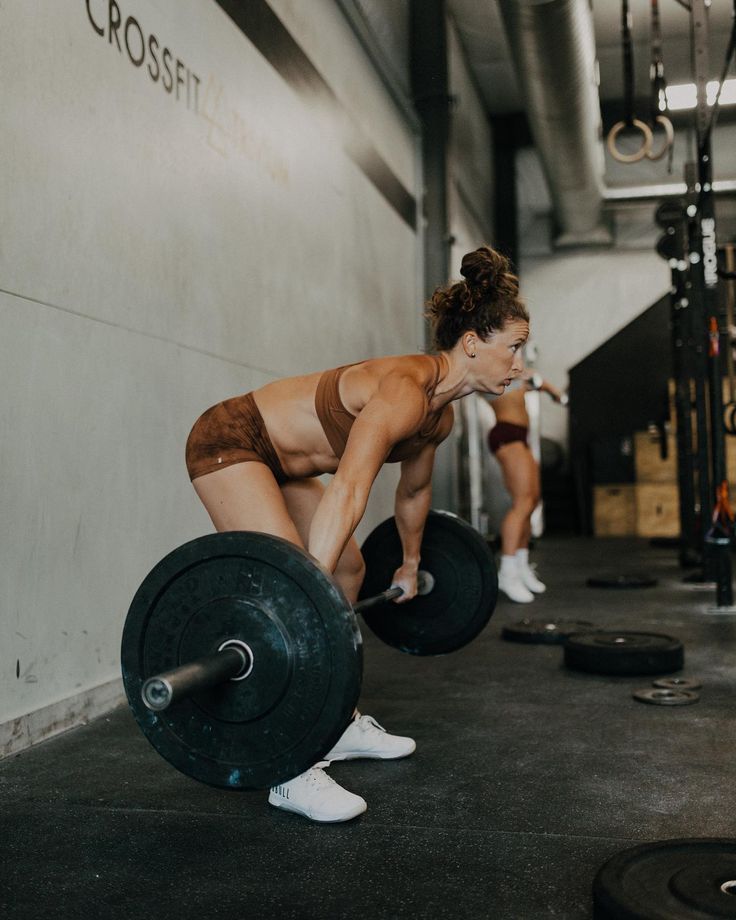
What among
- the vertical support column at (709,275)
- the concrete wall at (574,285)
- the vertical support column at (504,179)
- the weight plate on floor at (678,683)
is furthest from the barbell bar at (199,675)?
the concrete wall at (574,285)

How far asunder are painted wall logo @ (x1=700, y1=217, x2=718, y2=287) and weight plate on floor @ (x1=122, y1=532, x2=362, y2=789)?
3.28 m

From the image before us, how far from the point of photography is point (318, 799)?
5.24ft

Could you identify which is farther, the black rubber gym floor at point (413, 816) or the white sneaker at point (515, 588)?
the white sneaker at point (515, 588)

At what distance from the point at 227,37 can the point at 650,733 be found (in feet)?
8.42

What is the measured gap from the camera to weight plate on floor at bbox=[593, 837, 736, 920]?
1100mm

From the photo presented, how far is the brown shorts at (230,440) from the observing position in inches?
68.4

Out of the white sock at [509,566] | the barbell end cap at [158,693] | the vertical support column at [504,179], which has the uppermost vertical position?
the vertical support column at [504,179]

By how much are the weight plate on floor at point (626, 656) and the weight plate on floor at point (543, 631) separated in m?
0.40

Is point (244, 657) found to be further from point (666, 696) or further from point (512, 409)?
point (512, 409)

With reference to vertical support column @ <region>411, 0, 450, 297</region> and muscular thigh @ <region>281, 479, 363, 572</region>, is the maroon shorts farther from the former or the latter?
muscular thigh @ <region>281, 479, 363, 572</region>

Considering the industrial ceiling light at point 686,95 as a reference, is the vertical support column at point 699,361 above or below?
below

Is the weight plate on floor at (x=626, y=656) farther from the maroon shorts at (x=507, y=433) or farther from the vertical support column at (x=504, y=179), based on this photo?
the vertical support column at (x=504, y=179)

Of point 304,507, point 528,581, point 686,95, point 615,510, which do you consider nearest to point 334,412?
point 304,507

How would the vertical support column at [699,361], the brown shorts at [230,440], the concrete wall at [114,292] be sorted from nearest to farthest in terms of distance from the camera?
1. the brown shorts at [230,440]
2. the concrete wall at [114,292]
3. the vertical support column at [699,361]
